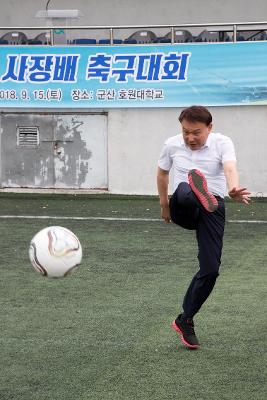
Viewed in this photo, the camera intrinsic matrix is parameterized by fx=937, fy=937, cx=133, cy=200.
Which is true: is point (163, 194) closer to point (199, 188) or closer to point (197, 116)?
point (199, 188)

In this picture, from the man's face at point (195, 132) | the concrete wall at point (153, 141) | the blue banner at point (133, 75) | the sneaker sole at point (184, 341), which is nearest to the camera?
the man's face at point (195, 132)

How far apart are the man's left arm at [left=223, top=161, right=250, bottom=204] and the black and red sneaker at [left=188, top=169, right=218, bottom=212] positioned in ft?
0.61

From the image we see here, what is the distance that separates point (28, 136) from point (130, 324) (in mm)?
13056

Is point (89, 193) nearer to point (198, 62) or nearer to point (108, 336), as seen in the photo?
point (198, 62)

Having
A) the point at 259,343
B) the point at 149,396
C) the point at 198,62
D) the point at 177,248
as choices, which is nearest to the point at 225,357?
the point at 259,343

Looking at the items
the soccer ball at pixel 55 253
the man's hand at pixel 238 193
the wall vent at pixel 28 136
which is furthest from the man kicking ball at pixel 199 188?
the wall vent at pixel 28 136

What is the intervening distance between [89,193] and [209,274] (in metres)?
13.4

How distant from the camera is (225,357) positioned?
717 cm

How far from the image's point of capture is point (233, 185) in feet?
22.9

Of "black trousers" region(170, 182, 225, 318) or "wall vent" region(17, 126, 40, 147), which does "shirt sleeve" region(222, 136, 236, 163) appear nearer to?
"black trousers" region(170, 182, 225, 318)

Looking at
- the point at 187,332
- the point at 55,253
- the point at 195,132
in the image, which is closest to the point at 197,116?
the point at 195,132

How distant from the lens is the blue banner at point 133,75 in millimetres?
19656

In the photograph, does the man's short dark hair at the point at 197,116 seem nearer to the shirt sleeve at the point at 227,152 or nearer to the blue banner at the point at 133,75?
the shirt sleeve at the point at 227,152

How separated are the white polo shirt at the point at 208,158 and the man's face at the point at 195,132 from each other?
0.09m
